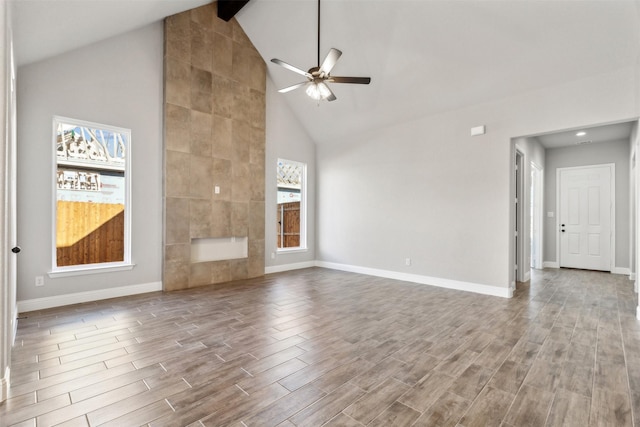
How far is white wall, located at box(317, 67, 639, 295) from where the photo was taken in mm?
4082

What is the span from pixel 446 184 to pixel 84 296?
574cm

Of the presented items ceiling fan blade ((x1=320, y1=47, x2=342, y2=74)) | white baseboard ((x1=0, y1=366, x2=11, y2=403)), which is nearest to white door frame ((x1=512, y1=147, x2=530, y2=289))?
ceiling fan blade ((x1=320, y1=47, x2=342, y2=74))

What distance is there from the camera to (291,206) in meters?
7.19

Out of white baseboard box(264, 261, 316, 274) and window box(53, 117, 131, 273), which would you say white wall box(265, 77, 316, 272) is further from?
window box(53, 117, 131, 273)

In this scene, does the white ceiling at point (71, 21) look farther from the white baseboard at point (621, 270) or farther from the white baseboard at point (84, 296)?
the white baseboard at point (621, 270)

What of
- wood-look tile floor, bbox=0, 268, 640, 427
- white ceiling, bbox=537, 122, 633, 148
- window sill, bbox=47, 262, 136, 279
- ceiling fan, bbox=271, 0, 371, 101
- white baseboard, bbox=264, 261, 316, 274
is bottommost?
wood-look tile floor, bbox=0, 268, 640, 427

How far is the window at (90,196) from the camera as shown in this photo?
4105 millimetres

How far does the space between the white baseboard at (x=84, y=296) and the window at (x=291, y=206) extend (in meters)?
2.75

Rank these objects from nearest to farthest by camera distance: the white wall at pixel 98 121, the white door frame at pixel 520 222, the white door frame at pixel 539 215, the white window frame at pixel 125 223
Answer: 1. the white wall at pixel 98 121
2. the white window frame at pixel 125 223
3. the white door frame at pixel 520 222
4. the white door frame at pixel 539 215

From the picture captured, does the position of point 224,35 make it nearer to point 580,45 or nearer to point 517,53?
point 517,53

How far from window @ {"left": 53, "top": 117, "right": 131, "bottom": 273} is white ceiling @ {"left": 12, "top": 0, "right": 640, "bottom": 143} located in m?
1.08

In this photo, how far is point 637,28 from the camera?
3.23m

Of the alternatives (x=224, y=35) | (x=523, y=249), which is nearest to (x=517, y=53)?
(x=523, y=249)

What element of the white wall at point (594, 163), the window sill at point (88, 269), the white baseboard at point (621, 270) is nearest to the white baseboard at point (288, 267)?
the window sill at point (88, 269)
